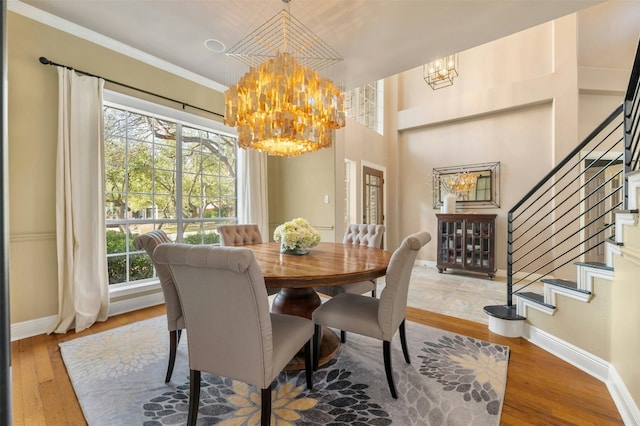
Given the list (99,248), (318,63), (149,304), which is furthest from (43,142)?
(318,63)

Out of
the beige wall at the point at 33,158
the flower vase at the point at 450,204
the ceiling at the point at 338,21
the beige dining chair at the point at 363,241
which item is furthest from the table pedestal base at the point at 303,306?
the flower vase at the point at 450,204

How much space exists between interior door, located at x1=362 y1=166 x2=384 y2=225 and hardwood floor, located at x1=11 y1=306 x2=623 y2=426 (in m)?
3.17

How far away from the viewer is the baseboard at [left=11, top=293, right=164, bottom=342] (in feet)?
7.80

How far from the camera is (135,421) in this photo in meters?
1.47

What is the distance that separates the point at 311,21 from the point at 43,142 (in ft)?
8.67

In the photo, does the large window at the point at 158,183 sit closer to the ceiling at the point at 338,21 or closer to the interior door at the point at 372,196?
the ceiling at the point at 338,21

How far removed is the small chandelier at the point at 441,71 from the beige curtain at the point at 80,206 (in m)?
4.60

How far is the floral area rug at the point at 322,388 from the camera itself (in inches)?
59.0

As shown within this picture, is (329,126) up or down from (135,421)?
up

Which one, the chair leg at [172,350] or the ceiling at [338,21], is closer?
the chair leg at [172,350]

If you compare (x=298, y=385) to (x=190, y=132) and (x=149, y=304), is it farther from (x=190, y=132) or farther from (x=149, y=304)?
(x=190, y=132)

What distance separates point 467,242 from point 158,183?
4.70m

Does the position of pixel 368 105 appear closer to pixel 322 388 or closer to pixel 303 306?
pixel 303 306

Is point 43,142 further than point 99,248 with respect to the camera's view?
No
